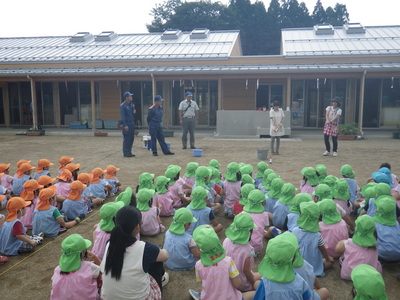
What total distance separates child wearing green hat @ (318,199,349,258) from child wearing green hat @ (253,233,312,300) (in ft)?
4.31

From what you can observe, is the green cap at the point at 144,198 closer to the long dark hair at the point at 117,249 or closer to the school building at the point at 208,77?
the long dark hair at the point at 117,249

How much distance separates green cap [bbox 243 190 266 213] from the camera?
3.79 metres

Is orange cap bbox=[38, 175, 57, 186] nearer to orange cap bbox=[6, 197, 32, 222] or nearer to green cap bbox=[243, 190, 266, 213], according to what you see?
orange cap bbox=[6, 197, 32, 222]

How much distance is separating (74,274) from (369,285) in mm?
2066

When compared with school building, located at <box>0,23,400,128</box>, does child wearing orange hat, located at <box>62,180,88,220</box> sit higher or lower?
lower

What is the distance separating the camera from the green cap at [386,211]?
3363mm

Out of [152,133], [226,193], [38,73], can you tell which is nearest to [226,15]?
[38,73]

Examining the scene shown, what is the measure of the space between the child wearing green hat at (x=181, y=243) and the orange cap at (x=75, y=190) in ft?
5.97

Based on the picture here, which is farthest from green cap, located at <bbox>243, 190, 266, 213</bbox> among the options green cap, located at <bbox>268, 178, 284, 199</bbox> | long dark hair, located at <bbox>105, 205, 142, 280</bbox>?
long dark hair, located at <bbox>105, 205, 142, 280</bbox>

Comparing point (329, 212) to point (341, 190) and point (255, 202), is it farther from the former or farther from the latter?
point (341, 190)

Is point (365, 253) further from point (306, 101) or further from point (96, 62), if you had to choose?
point (96, 62)

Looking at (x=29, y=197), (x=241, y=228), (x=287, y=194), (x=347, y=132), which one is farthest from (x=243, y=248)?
(x=347, y=132)

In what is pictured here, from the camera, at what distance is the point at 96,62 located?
17.8 meters

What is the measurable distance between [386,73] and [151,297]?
1427 cm
